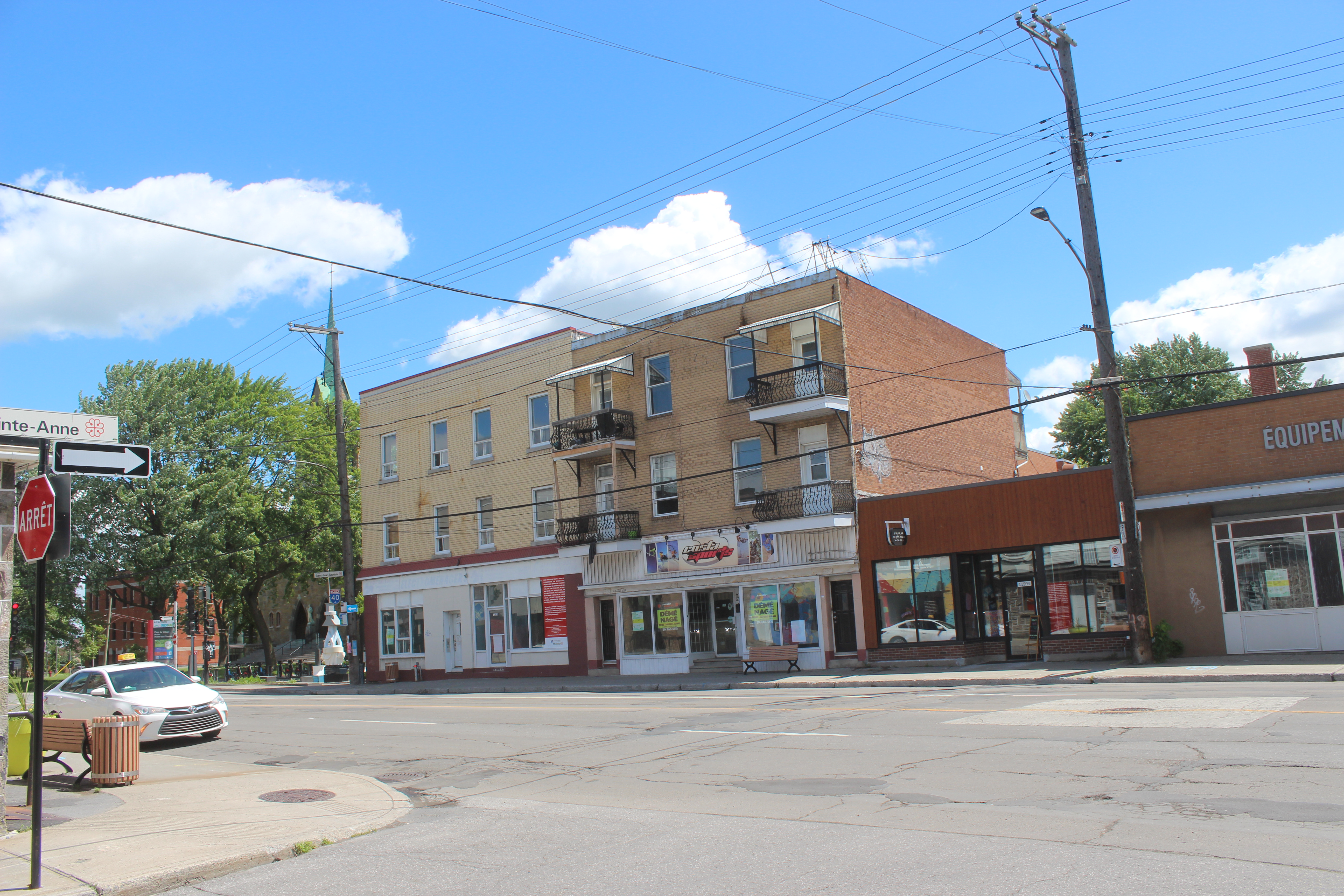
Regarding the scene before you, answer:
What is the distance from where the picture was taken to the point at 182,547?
45188 mm

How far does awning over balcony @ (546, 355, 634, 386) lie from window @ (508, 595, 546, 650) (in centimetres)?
769

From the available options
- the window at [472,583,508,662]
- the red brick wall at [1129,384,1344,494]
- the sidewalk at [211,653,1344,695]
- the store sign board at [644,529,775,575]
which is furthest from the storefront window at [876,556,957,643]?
the window at [472,583,508,662]

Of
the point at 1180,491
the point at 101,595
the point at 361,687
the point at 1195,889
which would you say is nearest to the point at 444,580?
the point at 361,687

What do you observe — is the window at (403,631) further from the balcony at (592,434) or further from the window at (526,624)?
the balcony at (592,434)

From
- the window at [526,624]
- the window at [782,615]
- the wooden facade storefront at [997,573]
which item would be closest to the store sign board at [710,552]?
the window at [782,615]

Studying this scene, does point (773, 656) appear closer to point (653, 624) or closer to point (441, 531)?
point (653, 624)

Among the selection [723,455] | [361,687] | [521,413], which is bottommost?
[361,687]

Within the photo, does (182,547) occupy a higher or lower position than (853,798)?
higher

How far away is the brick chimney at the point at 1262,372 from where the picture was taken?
24688 millimetres

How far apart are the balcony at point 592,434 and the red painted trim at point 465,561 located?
11.3ft

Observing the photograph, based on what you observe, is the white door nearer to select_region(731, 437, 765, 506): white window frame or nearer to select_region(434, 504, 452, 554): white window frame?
select_region(434, 504, 452, 554): white window frame

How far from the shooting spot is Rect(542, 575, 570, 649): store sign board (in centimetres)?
3375

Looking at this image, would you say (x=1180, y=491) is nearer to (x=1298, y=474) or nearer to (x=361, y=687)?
(x=1298, y=474)

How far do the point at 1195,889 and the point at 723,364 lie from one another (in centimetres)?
2523
